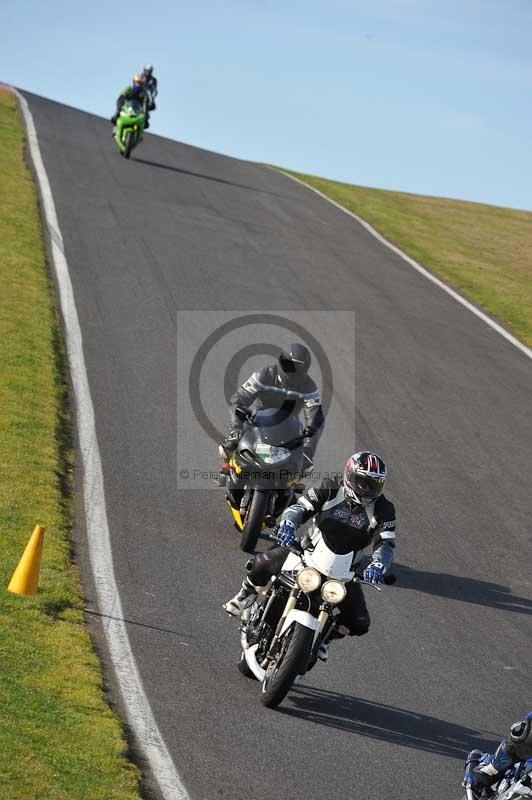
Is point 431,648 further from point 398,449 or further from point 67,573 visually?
point 398,449

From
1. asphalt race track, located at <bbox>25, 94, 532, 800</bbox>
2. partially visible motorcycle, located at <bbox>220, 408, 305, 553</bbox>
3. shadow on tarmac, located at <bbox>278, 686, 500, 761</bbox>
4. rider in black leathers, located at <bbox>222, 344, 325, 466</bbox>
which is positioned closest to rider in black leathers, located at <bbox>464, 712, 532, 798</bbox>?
asphalt race track, located at <bbox>25, 94, 532, 800</bbox>

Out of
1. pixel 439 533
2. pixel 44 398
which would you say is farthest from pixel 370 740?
pixel 44 398

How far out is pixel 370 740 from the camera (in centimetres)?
822

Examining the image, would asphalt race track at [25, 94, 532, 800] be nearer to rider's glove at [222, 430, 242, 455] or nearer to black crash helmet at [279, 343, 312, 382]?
rider's glove at [222, 430, 242, 455]

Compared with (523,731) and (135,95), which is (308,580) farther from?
(135,95)

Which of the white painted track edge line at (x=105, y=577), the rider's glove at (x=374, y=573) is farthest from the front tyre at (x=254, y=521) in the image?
the rider's glove at (x=374, y=573)

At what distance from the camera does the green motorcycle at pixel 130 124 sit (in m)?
32.7

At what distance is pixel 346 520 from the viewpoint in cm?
881

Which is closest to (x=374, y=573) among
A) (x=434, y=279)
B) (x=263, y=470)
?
(x=263, y=470)

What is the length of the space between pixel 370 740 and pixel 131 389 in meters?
8.50

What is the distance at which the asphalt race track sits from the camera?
807 centimetres

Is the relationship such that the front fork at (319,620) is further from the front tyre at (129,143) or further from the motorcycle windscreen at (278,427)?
the front tyre at (129,143)

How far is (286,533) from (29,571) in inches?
82.3

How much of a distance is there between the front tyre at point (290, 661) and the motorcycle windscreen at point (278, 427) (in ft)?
13.3
